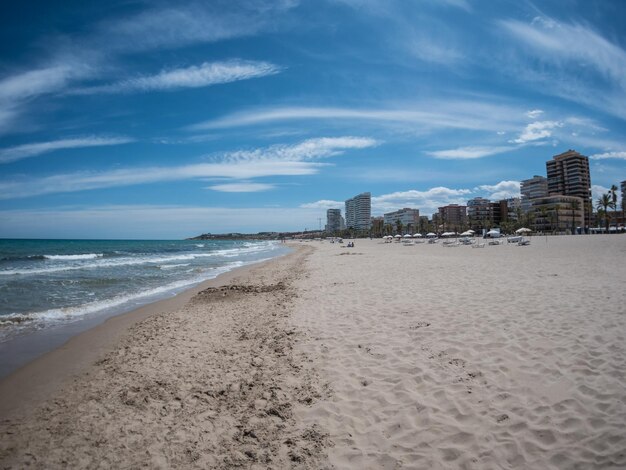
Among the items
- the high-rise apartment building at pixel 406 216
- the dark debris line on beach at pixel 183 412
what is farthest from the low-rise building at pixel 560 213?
the dark debris line on beach at pixel 183 412

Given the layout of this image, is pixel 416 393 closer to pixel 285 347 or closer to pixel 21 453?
pixel 285 347

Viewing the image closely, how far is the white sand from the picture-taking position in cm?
316

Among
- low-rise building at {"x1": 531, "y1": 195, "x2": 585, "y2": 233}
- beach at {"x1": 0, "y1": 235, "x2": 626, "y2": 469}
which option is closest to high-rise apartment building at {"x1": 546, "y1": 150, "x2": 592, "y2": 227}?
low-rise building at {"x1": 531, "y1": 195, "x2": 585, "y2": 233}

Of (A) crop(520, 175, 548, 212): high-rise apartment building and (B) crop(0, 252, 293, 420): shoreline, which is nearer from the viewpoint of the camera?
(B) crop(0, 252, 293, 420): shoreline

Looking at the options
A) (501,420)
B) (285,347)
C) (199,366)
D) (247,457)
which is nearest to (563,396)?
(501,420)

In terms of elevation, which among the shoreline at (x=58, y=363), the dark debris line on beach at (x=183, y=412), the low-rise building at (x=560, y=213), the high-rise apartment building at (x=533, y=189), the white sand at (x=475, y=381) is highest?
the high-rise apartment building at (x=533, y=189)

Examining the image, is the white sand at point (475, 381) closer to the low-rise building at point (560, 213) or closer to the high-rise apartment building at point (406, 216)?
the low-rise building at point (560, 213)

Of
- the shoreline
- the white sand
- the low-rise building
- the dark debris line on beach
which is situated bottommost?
the shoreline

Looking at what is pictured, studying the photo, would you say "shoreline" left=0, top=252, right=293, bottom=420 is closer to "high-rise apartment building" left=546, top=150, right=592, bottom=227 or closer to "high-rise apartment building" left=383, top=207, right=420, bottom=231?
"high-rise apartment building" left=546, top=150, right=592, bottom=227

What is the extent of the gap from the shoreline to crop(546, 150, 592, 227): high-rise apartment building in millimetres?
142247

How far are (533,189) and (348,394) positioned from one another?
494ft

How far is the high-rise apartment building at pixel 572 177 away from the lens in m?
113

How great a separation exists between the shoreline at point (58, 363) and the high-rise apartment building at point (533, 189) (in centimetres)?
14182

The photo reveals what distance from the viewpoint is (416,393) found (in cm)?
418
